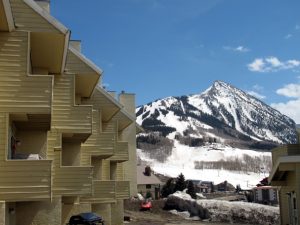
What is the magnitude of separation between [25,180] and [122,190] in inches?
777

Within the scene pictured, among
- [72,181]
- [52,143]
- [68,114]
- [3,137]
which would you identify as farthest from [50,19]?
[72,181]

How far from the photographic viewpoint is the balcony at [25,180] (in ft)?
54.7

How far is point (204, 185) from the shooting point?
171875mm

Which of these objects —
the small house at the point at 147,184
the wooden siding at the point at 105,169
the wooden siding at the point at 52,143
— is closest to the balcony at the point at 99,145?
the wooden siding at the point at 105,169

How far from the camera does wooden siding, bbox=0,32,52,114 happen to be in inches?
671

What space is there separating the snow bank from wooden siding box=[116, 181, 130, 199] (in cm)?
3055

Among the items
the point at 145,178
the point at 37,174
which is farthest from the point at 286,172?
the point at 145,178

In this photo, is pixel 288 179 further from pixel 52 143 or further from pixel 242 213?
pixel 242 213

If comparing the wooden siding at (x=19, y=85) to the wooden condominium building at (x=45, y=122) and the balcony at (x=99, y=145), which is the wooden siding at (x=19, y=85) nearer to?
the wooden condominium building at (x=45, y=122)

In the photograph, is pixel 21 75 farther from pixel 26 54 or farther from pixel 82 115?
pixel 82 115

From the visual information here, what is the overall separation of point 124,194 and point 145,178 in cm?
7039

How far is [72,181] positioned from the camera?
75.4 feet

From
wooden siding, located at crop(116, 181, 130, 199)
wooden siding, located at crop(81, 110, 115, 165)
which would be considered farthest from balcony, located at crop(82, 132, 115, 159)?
wooden siding, located at crop(116, 181, 130, 199)

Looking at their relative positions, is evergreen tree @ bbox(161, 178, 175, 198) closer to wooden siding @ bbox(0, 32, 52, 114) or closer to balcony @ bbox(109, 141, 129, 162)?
balcony @ bbox(109, 141, 129, 162)
